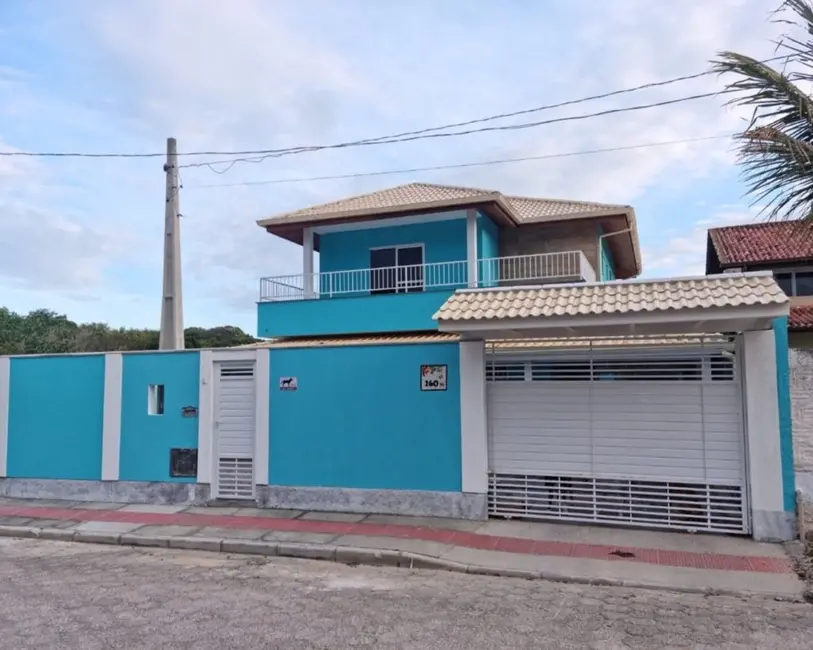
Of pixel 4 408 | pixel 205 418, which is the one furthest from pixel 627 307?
pixel 4 408

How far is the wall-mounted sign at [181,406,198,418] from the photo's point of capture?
Result: 1109 centimetres

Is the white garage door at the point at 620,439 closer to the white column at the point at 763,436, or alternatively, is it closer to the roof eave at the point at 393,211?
the white column at the point at 763,436

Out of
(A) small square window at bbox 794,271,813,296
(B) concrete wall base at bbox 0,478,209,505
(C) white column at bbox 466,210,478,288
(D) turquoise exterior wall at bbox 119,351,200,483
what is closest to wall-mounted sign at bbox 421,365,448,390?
(D) turquoise exterior wall at bbox 119,351,200,483

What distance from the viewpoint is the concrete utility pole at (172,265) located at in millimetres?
16062

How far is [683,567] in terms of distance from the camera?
23.7 feet

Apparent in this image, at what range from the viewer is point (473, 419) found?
9.52 metres

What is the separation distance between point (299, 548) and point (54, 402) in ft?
21.1

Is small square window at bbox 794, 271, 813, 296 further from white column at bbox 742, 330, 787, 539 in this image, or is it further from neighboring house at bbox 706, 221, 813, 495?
white column at bbox 742, 330, 787, 539

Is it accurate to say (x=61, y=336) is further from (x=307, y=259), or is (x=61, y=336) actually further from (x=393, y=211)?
(x=393, y=211)

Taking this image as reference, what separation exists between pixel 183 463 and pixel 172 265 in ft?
22.4

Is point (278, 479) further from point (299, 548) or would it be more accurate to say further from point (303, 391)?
point (299, 548)

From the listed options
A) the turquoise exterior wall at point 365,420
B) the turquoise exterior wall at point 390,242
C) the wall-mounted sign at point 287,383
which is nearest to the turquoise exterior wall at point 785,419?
the turquoise exterior wall at point 365,420

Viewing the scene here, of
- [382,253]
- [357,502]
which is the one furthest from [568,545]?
[382,253]

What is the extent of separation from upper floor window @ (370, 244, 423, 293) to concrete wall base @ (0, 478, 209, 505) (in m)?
8.00
